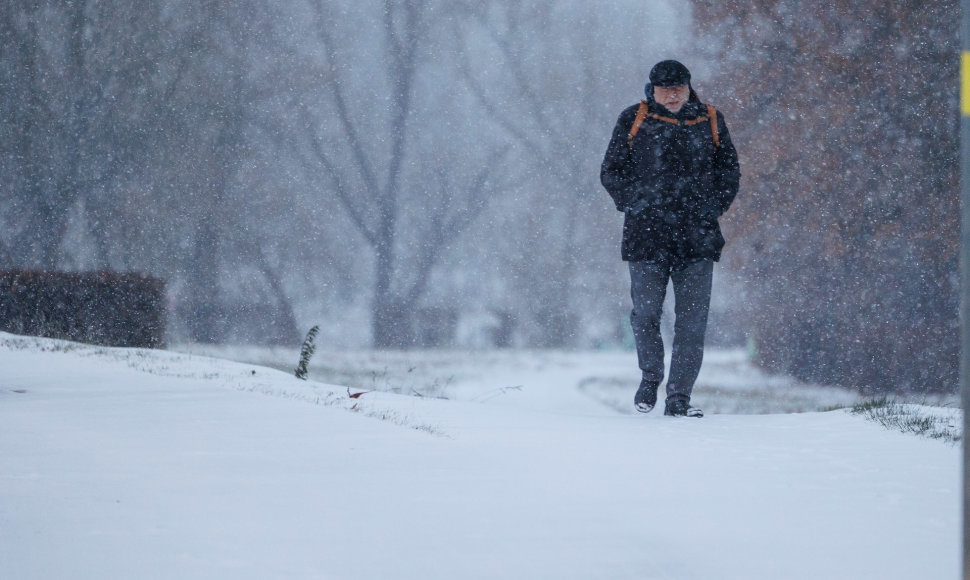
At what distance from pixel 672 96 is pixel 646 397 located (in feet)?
6.21

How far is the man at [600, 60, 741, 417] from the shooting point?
20.2 feet

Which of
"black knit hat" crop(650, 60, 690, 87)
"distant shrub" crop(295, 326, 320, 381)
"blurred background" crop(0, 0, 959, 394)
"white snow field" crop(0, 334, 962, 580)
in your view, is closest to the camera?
"white snow field" crop(0, 334, 962, 580)

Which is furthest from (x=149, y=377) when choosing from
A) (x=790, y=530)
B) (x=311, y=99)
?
(x=311, y=99)

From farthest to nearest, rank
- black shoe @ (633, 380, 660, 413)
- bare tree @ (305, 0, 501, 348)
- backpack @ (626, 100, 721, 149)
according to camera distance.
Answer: bare tree @ (305, 0, 501, 348) → black shoe @ (633, 380, 660, 413) → backpack @ (626, 100, 721, 149)

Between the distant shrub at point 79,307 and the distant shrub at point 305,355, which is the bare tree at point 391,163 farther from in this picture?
the distant shrub at point 305,355

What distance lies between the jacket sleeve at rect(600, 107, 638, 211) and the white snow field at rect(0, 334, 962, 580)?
1.39 meters

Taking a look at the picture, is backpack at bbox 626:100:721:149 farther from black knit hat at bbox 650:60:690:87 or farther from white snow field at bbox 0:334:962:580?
white snow field at bbox 0:334:962:580

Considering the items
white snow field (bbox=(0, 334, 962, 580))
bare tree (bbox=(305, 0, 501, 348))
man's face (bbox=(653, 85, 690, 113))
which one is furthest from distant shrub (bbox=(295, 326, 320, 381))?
bare tree (bbox=(305, 0, 501, 348))

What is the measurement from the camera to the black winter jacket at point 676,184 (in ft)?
20.1

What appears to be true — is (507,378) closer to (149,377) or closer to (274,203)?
(149,377)

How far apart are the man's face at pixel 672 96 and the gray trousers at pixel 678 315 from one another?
0.97 m

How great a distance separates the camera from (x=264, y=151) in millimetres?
19328

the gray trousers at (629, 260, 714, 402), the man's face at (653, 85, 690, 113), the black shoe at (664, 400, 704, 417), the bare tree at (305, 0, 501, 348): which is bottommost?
the black shoe at (664, 400, 704, 417)

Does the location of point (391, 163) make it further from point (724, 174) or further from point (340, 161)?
point (724, 174)
